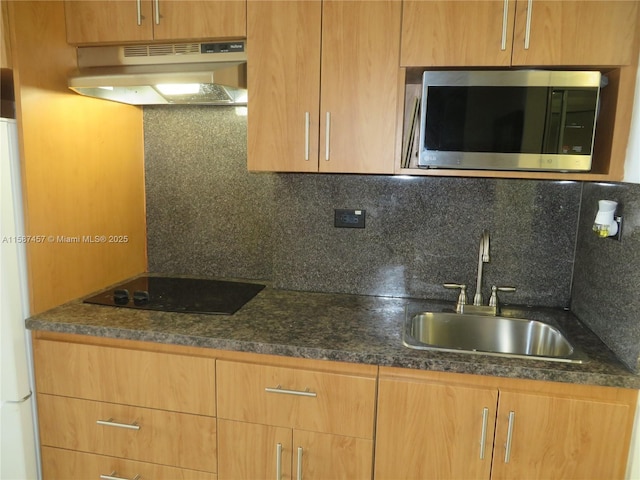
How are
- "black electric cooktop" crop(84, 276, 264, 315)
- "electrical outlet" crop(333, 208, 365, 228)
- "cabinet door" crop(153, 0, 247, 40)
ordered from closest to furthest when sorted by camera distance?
"cabinet door" crop(153, 0, 247, 40) < "black electric cooktop" crop(84, 276, 264, 315) < "electrical outlet" crop(333, 208, 365, 228)

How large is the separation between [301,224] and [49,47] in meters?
1.18

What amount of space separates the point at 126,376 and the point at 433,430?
1057 millimetres

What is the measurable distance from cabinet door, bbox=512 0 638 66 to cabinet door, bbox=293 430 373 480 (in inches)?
53.5

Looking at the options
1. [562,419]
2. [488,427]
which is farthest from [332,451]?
[562,419]

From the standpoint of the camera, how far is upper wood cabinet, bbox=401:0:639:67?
Result: 1368mm

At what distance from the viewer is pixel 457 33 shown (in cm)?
145

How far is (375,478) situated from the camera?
1429 mm

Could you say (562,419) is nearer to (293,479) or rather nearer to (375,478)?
(375,478)

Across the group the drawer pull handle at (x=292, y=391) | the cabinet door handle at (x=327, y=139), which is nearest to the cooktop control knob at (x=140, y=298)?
the drawer pull handle at (x=292, y=391)

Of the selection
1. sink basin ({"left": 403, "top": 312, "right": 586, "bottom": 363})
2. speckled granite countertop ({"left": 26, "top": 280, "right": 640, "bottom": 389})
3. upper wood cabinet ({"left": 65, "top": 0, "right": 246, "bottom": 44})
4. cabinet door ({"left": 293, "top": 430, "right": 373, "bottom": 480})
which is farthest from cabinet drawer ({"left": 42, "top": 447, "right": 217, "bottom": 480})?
upper wood cabinet ({"left": 65, "top": 0, "right": 246, "bottom": 44})

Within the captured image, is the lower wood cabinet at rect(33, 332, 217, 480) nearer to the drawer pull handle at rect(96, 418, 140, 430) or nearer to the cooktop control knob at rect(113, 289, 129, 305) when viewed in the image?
the drawer pull handle at rect(96, 418, 140, 430)

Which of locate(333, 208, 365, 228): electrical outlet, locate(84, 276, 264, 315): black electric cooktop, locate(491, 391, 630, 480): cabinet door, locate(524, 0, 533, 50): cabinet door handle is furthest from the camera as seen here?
locate(333, 208, 365, 228): electrical outlet

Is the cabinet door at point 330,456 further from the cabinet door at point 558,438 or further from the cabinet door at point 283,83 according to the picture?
Answer: the cabinet door at point 283,83

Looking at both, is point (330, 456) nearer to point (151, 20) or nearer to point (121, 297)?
point (121, 297)
